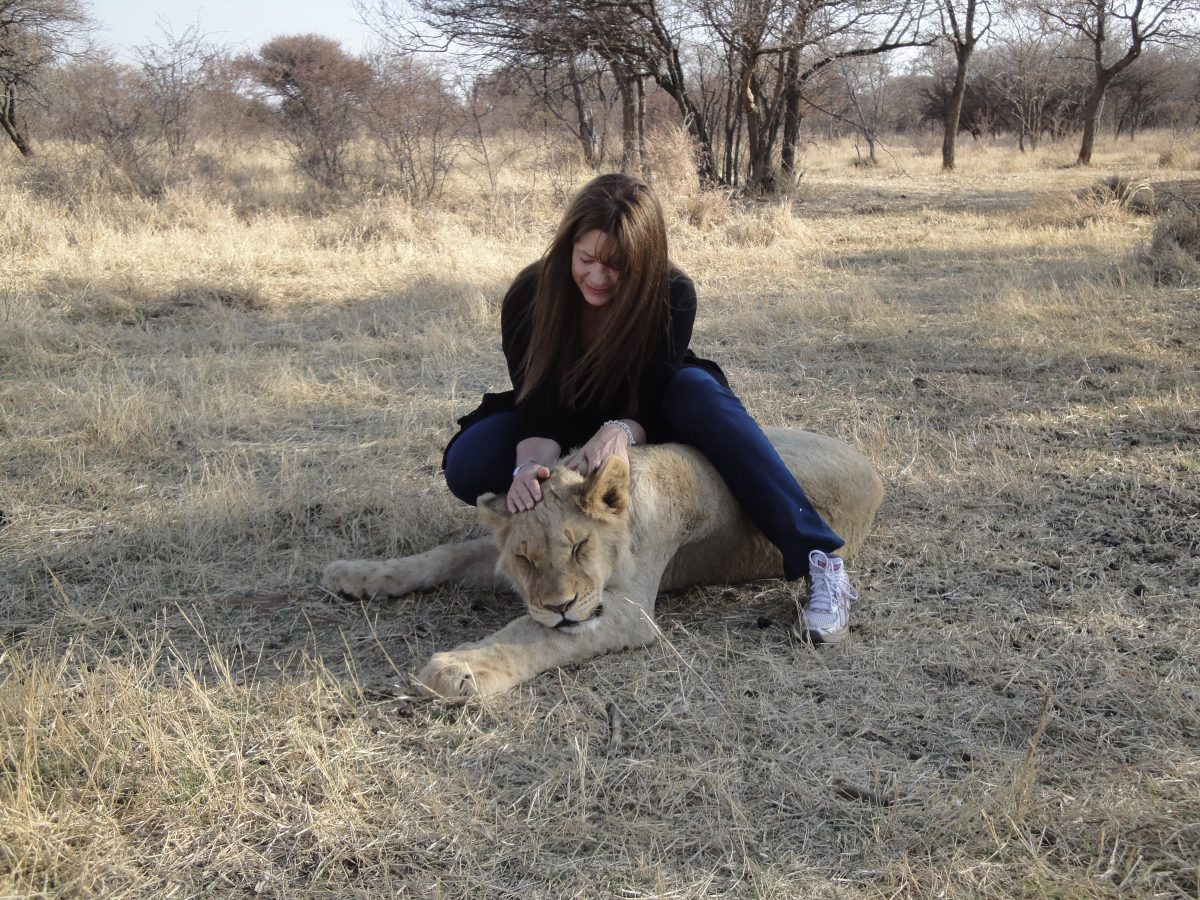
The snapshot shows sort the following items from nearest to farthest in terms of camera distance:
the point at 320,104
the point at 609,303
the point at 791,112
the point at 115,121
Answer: the point at 609,303 < the point at 115,121 < the point at 320,104 < the point at 791,112

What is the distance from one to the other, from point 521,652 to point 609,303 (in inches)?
52.6

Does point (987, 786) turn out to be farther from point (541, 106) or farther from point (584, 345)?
point (541, 106)

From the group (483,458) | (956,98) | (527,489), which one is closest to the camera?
(527,489)

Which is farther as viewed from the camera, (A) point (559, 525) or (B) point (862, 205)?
(B) point (862, 205)

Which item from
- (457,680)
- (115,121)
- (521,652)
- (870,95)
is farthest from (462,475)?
(870,95)

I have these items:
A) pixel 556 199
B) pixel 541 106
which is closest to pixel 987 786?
pixel 556 199

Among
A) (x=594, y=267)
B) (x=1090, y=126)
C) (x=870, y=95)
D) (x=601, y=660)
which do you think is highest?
(x=870, y=95)

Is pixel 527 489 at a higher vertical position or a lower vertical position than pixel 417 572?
higher

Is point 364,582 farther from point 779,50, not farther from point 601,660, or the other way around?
point 779,50

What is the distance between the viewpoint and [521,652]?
9.21 feet

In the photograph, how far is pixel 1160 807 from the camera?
220 cm

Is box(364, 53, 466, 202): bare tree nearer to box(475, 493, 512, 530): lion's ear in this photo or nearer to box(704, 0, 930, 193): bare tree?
box(704, 0, 930, 193): bare tree

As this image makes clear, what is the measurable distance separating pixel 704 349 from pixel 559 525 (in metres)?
4.21

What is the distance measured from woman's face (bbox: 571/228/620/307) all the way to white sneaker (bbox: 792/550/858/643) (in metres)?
1.16
